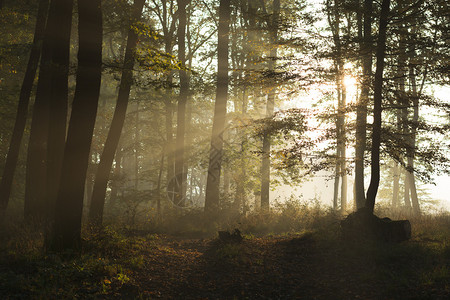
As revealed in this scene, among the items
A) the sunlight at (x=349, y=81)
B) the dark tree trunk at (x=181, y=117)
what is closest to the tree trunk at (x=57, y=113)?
the dark tree trunk at (x=181, y=117)

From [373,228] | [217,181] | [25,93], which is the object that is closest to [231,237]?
[373,228]

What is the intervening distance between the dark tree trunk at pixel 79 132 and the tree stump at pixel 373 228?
7341 millimetres

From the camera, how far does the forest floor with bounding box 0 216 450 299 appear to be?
6.22m

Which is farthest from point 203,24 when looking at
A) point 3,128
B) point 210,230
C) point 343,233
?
point 343,233

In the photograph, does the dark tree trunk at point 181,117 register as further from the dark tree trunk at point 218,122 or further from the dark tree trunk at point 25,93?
the dark tree trunk at point 25,93

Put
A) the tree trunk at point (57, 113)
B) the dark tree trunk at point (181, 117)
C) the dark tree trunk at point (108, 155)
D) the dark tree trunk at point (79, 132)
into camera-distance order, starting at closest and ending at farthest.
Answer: the dark tree trunk at point (79, 132) < the tree trunk at point (57, 113) < the dark tree trunk at point (108, 155) < the dark tree trunk at point (181, 117)

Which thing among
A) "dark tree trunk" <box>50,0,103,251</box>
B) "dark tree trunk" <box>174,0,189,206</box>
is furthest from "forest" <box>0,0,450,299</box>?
"dark tree trunk" <box>174,0,189,206</box>

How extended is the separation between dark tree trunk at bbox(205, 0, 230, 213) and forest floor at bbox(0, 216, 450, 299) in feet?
19.7

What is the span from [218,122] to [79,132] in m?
9.36

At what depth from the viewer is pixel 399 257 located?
27.5 feet

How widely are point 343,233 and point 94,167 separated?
15.2 metres

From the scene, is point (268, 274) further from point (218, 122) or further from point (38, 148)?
point (218, 122)

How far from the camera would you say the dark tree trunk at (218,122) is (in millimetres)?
16391

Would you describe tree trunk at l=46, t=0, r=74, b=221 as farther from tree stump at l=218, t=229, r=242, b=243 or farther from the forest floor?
tree stump at l=218, t=229, r=242, b=243
